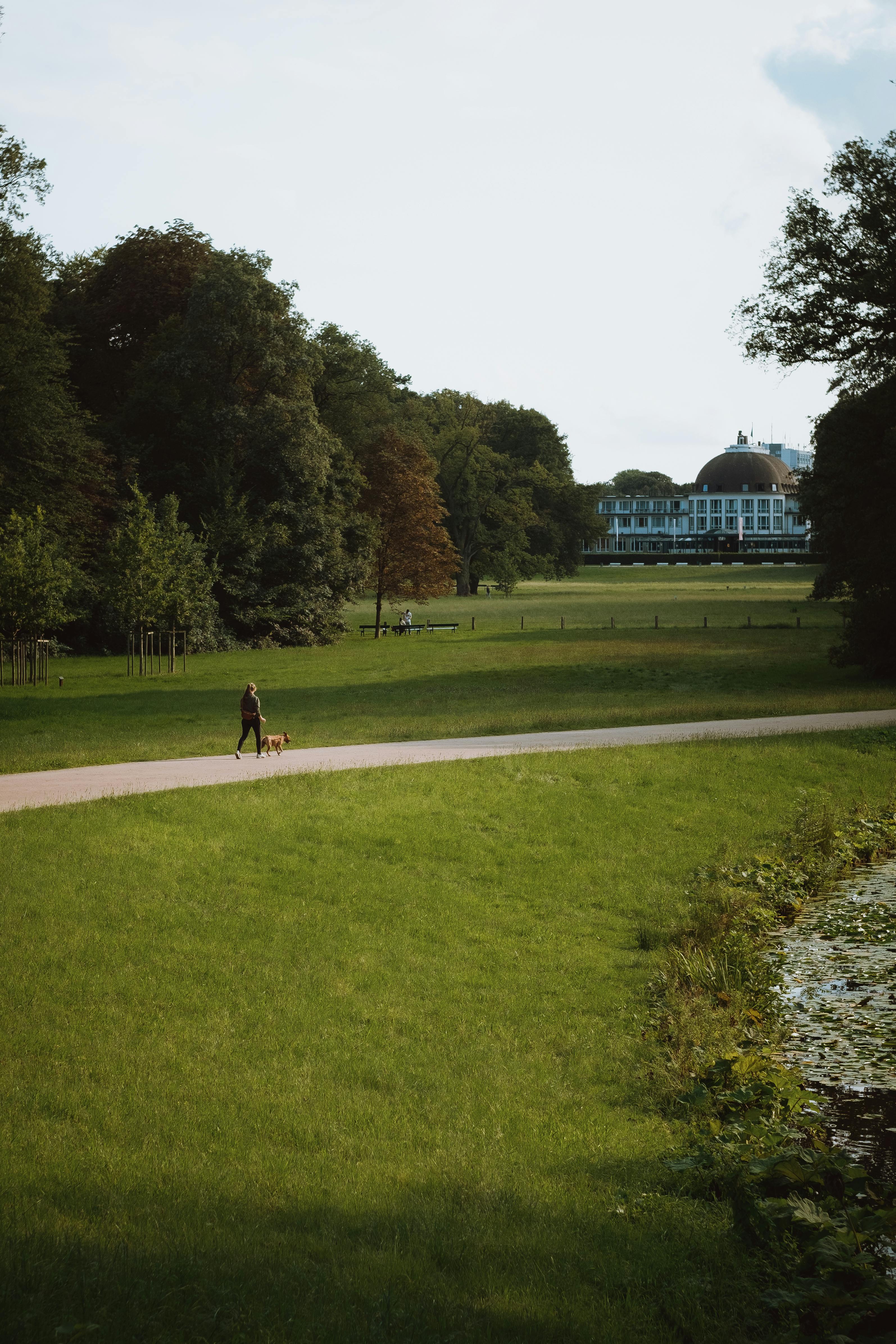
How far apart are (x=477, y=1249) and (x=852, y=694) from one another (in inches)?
1010

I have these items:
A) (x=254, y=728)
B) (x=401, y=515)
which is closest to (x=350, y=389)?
(x=401, y=515)

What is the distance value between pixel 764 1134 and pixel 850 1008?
3327 millimetres

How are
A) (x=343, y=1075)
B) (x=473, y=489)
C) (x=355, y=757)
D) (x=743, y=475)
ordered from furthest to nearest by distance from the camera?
(x=743, y=475) < (x=473, y=489) < (x=355, y=757) < (x=343, y=1075)

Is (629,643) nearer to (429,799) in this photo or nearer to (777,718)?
(777,718)

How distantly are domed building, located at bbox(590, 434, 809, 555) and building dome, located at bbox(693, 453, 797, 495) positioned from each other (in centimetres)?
8

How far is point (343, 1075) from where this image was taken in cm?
876

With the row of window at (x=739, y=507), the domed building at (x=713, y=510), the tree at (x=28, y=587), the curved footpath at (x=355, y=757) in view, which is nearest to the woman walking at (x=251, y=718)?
the curved footpath at (x=355, y=757)

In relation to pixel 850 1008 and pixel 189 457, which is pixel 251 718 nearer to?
pixel 850 1008

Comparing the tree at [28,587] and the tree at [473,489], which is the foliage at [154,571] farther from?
the tree at [473,489]

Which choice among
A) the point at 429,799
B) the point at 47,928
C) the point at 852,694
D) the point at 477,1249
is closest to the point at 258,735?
the point at 429,799

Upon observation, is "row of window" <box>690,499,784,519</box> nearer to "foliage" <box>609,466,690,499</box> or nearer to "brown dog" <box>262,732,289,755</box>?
"foliage" <box>609,466,690,499</box>

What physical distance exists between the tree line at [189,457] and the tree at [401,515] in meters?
0.09

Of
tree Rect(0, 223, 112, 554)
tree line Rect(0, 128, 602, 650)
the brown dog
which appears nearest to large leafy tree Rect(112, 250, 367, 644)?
tree line Rect(0, 128, 602, 650)

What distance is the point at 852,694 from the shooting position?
2998 cm
